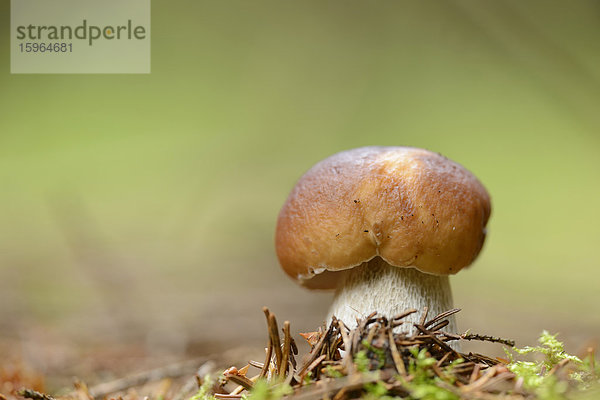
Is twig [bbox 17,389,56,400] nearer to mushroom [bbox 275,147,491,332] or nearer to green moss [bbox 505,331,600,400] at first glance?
mushroom [bbox 275,147,491,332]

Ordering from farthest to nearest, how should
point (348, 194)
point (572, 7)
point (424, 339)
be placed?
1. point (572, 7)
2. point (348, 194)
3. point (424, 339)

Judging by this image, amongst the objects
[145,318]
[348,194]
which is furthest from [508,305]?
[348,194]

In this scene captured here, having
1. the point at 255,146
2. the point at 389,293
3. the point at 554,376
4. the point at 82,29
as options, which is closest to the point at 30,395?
→ the point at 389,293

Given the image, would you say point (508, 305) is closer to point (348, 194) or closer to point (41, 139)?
point (348, 194)

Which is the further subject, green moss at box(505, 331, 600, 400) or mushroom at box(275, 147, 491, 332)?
mushroom at box(275, 147, 491, 332)

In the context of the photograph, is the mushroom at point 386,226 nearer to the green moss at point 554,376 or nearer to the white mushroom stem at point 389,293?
the white mushroom stem at point 389,293

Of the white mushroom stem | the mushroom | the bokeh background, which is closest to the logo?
the bokeh background
